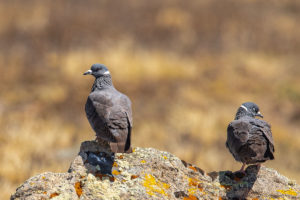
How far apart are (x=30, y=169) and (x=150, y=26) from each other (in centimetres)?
1266

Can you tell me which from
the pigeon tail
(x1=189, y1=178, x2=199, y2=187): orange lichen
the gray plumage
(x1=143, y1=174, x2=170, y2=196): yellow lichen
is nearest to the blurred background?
the pigeon tail

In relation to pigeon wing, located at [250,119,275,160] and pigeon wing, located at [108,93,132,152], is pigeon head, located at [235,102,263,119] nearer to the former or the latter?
pigeon wing, located at [250,119,275,160]

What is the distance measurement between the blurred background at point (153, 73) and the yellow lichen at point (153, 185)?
3525 mm

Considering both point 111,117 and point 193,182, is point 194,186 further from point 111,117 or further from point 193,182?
point 111,117

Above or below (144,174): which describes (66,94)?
above

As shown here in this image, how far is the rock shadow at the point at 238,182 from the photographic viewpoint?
216 inches

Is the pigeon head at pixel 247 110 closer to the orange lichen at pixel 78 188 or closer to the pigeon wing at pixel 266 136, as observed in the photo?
the pigeon wing at pixel 266 136

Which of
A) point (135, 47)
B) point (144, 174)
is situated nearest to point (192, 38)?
point (135, 47)

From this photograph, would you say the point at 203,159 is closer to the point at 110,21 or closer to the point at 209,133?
the point at 209,133

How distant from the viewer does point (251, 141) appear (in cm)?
559

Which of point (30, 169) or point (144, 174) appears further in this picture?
point (30, 169)

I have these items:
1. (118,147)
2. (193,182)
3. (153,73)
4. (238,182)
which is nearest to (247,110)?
(238,182)

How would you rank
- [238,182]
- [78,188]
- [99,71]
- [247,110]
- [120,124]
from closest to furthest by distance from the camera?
[78,188], [120,124], [238,182], [247,110], [99,71]

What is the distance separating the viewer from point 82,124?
44.3ft
